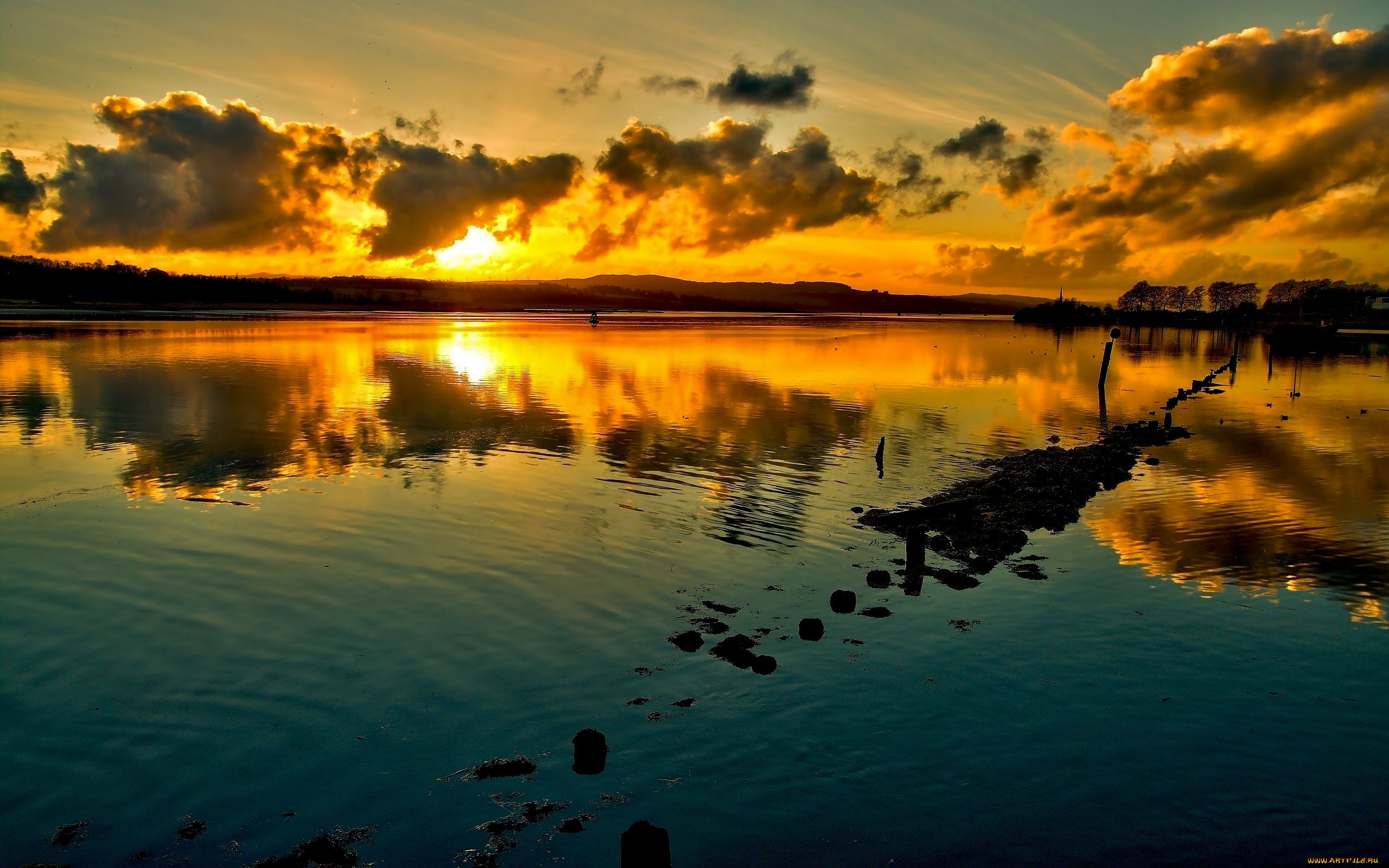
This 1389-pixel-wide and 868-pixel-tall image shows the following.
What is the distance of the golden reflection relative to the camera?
958 inches

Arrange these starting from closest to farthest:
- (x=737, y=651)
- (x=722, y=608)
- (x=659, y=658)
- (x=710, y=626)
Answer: (x=659, y=658) → (x=737, y=651) → (x=710, y=626) → (x=722, y=608)

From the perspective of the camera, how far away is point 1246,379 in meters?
76.8

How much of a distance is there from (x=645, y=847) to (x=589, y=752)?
A: 3313 mm

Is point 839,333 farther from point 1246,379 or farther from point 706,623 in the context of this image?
point 706,623

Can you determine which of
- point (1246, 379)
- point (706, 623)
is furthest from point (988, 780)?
point (1246, 379)

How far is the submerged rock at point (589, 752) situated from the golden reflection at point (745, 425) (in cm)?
1109

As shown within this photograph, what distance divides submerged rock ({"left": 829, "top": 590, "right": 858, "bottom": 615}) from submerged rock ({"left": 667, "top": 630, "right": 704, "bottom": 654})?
3.26 m

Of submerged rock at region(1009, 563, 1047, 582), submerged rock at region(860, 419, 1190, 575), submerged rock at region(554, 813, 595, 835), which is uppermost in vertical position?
submerged rock at region(860, 419, 1190, 575)

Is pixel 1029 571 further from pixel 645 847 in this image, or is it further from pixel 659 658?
pixel 645 847

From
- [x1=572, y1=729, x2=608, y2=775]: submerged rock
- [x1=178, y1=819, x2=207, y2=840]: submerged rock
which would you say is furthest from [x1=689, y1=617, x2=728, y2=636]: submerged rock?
[x1=178, y1=819, x2=207, y2=840]: submerged rock

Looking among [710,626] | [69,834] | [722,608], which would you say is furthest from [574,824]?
[722,608]

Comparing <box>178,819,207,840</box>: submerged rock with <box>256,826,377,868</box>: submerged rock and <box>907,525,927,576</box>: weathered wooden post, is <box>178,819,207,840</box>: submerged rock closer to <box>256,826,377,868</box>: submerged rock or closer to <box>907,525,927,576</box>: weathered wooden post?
<box>256,826,377,868</box>: submerged rock

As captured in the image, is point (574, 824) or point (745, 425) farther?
point (745, 425)

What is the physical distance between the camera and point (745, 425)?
4138 cm
